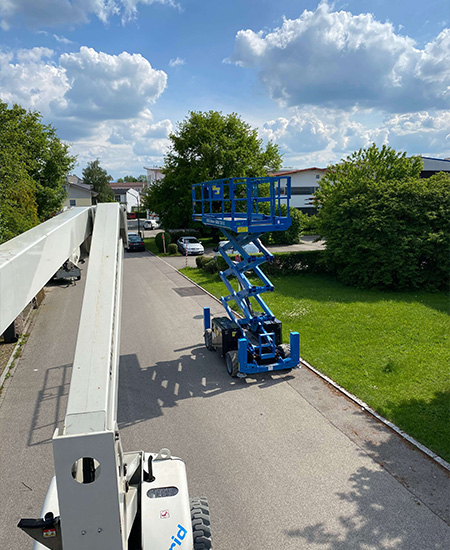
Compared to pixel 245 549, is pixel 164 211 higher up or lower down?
higher up

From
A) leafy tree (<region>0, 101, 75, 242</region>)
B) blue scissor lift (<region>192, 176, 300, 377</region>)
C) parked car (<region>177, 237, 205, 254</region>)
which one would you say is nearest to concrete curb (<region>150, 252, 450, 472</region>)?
blue scissor lift (<region>192, 176, 300, 377</region>)

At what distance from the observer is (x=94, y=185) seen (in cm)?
7625

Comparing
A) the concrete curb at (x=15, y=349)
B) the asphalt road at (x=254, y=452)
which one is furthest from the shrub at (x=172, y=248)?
the asphalt road at (x=254, y=452)

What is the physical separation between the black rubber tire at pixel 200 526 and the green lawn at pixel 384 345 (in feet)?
14.1

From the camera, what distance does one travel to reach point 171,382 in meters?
9.74

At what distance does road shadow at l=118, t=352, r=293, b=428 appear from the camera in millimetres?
8539

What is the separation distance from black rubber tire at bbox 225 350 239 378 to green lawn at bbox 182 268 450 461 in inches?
81.0

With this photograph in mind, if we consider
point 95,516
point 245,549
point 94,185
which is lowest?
point 245,549

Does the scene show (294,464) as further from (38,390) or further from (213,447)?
(38,390)

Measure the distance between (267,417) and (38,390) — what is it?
528 cm

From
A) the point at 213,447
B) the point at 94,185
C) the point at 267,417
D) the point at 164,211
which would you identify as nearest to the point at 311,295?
the point at 267,417

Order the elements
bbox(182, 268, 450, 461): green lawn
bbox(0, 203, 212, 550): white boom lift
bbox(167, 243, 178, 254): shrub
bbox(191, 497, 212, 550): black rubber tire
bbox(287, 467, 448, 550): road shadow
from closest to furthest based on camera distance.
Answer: bbox(0, 203, 212, 550): white boom lift, bbox(191, 497, 212, 550): black rubber tire, bbox(287, 467, 448, 550): road shadow, bbox(182, 268, 450, 461): green lawn, bbox(167, 243, 178, 254): shrub

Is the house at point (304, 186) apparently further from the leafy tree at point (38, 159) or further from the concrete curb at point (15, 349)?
the concrete curb at point (15, 349)

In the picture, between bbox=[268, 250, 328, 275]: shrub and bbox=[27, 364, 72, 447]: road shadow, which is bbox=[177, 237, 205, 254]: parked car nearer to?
bbox=[268, 250, 328, 275]: shrub
